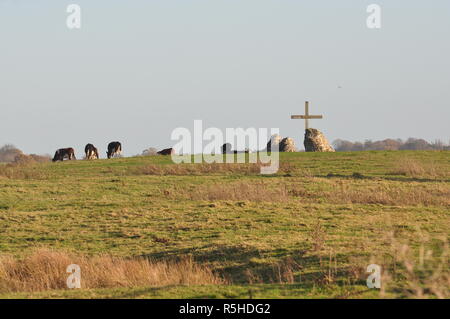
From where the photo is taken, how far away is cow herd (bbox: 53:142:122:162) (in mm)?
64706

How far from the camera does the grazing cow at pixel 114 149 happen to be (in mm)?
65750

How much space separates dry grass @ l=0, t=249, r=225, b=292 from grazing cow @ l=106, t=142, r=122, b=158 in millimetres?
46068

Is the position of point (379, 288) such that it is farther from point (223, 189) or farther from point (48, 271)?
point (223, 189)

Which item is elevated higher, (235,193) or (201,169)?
(201,169)

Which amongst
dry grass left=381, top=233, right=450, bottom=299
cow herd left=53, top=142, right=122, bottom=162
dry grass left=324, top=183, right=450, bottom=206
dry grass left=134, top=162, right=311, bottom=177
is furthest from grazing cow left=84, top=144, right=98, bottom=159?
dry grass left=381, top=233, right=450, bottom=299

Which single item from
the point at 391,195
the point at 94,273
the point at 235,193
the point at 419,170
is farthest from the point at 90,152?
the point at 94,273

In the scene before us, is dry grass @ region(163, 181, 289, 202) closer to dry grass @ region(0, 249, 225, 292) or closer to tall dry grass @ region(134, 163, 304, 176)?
tall dry grass @ region(134, 163, 304, 176)

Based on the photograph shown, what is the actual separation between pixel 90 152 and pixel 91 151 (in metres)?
0.27

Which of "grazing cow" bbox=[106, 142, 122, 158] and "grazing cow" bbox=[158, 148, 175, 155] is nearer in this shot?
"grazing cow" bbox=[158, 148, 175, 155]

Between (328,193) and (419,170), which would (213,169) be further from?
(328,193)

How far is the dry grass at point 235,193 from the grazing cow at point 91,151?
3331cm

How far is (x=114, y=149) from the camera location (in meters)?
66.0

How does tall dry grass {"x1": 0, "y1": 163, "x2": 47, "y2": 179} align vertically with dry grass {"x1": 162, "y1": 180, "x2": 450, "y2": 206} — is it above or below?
above
